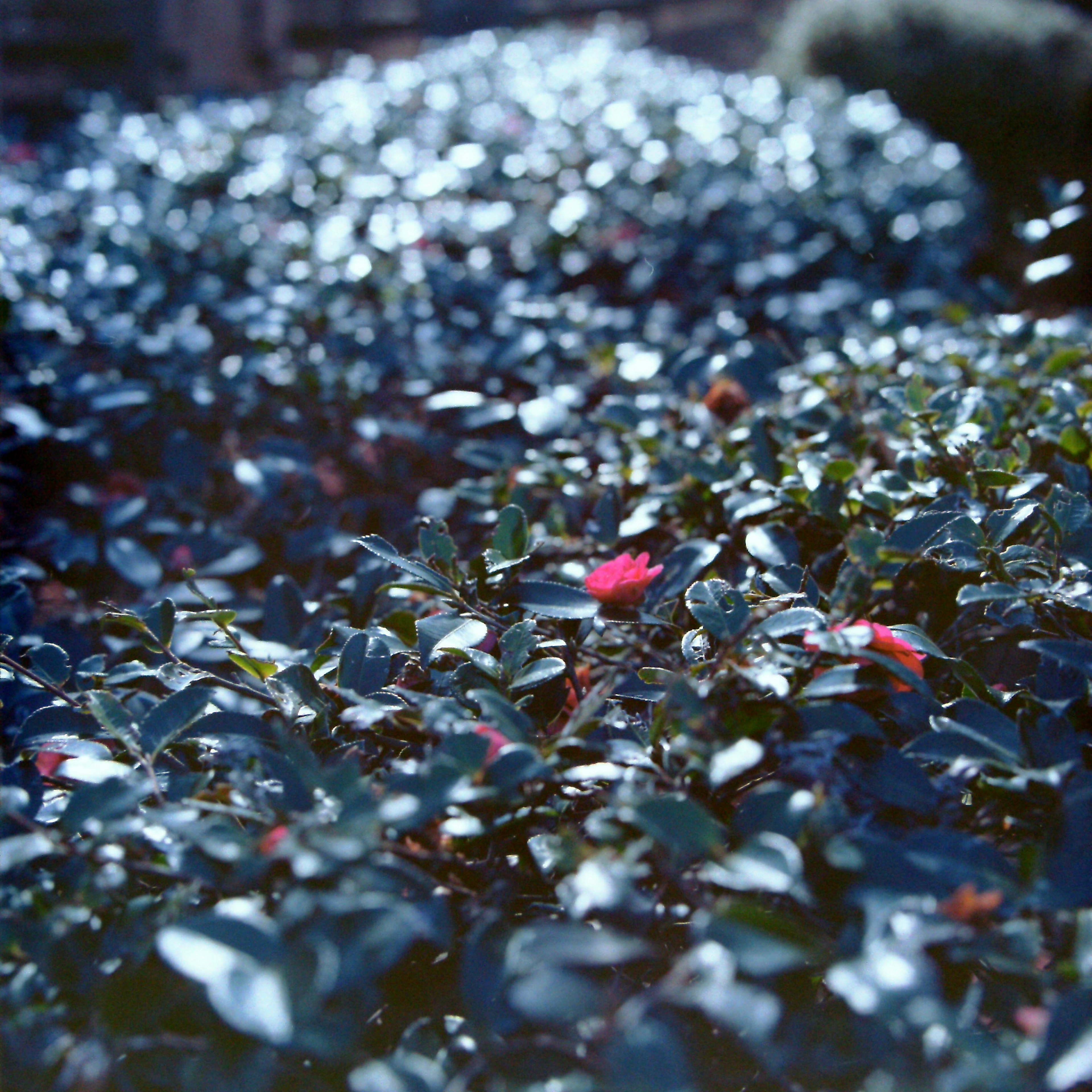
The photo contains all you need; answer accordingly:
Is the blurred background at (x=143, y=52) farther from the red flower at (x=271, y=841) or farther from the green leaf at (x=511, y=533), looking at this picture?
the red flower at (x=271, y=841)

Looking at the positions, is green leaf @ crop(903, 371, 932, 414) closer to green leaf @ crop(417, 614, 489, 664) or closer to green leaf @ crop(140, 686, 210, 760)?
green leaf @ crop(417, 614, 489, 664)

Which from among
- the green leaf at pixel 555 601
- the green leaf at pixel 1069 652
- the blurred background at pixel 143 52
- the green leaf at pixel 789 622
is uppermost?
the blurred background at pixel 143 52

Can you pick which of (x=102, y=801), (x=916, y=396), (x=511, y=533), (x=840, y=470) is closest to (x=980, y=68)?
(x=916, y=396)

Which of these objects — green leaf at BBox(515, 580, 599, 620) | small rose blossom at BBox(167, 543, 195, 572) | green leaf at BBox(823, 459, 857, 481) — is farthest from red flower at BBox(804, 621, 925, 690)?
small rose blossom at BBox(167, 543, 195, 572)

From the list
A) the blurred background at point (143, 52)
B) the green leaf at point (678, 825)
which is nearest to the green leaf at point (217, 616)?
the green leaf at point (678, 825)

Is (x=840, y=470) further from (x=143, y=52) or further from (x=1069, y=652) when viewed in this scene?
(x=143, y=52)
